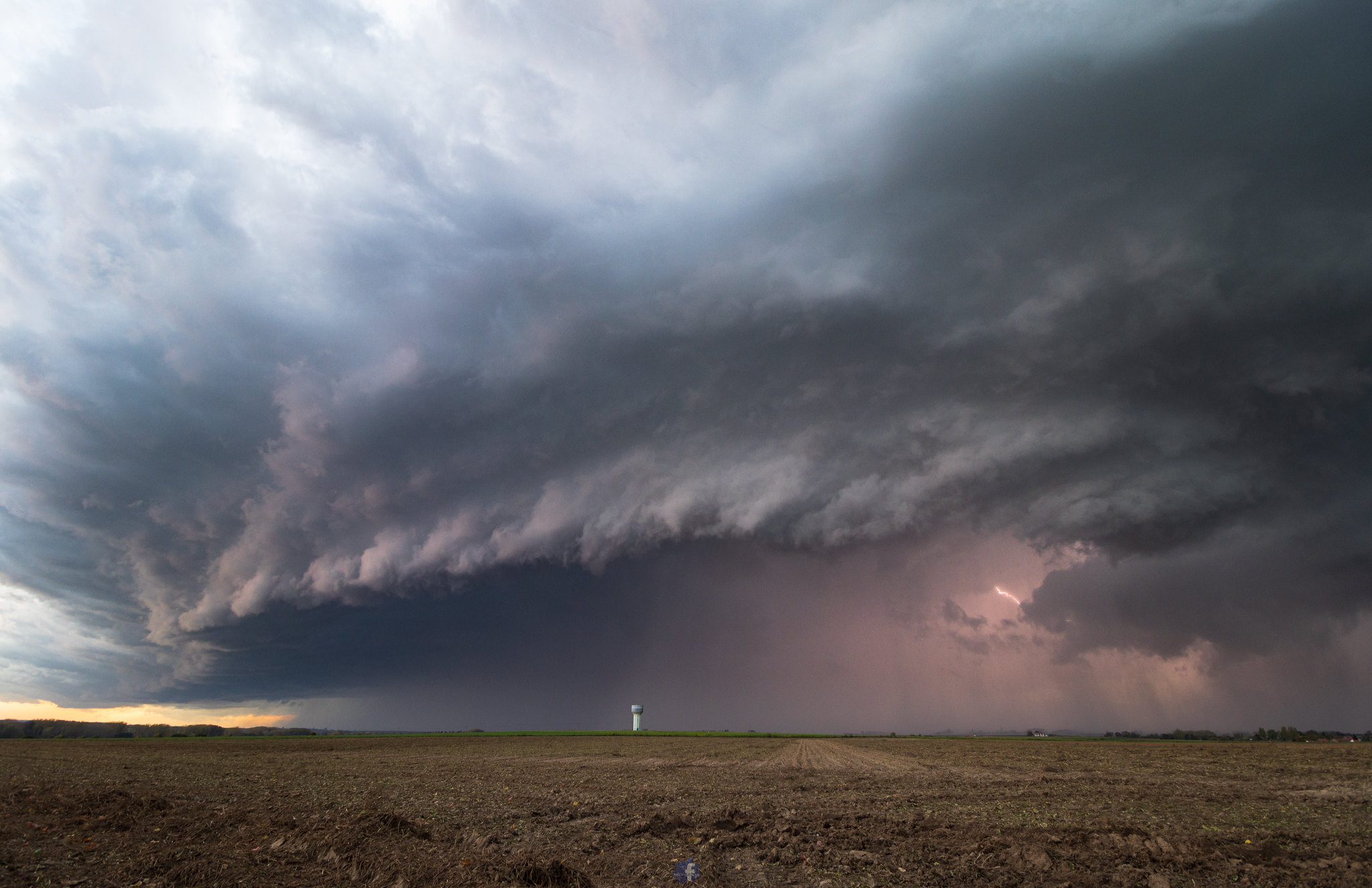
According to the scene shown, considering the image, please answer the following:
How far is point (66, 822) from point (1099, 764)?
203 ft

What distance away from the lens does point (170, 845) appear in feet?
52.5

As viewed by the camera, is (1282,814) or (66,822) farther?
(1282,814)

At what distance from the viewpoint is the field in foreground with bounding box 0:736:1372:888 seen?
44.9ft

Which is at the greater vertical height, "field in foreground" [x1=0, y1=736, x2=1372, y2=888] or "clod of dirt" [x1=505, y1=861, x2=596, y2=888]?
"clod of dirt" [x1=505, y1=861, x2=596, y2=888]

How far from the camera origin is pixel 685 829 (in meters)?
18.6

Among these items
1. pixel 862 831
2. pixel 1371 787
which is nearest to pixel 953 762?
pixel 1371 787

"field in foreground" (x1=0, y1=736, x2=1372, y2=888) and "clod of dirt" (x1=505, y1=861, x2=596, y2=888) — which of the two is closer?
"clod of dirt" (x1=505, y1=861, x2=596, y2=888)

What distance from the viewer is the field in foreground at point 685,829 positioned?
44.9 feet

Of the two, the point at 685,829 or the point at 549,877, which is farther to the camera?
the point at 685,829

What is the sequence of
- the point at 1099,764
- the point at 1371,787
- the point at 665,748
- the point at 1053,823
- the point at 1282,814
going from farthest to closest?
1. the point at 665,748
2. the point at 1099,764
3. the point at 1371,787
4. the point at 1282,814
5. the point at 1053,823

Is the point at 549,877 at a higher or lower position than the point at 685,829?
higher

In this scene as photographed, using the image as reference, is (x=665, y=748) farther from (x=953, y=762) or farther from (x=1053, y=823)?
(x=1053, y=823)

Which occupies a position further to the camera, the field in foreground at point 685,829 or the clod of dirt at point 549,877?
the field in foreground at point 685,829

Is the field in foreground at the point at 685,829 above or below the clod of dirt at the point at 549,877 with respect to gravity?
below
